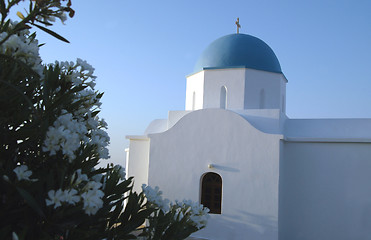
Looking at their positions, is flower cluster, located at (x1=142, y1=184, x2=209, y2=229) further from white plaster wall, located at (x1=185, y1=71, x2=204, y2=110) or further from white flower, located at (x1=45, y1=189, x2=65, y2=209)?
white plaster wall, located at (x1=185, y1=71, x2=204, y2=110)

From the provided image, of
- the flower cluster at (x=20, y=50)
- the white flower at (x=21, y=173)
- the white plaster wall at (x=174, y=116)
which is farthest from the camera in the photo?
the white plaster wall at (x=174, y=116)

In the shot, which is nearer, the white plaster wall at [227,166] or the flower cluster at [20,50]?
the flower cluster at [20,50]

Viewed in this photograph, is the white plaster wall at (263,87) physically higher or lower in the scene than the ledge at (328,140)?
higher

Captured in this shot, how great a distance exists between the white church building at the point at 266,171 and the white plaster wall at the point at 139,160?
0.73 metres

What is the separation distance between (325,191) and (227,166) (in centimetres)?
288

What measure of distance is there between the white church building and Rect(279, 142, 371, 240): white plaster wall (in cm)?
3

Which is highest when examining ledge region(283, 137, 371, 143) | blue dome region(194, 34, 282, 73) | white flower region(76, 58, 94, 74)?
blue dome region(194, 34, 282, 73)

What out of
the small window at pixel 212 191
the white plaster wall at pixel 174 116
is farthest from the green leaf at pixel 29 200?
the white plaster wall at pixel 174 116

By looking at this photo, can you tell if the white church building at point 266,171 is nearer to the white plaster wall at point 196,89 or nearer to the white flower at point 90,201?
the white plaster wall at point 196,89

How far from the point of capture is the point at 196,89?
39.5ft

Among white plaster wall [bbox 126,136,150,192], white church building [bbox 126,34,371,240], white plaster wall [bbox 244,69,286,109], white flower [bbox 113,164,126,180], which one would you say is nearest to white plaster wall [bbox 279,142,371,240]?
white church building [bbox 126,34,371,240]

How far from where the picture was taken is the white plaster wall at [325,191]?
9586 millimetres

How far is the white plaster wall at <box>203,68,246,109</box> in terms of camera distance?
37.0 feet

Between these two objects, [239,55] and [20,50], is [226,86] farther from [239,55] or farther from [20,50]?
[20,50]
